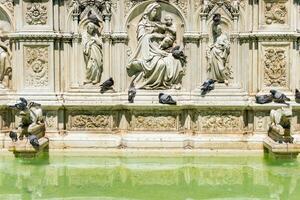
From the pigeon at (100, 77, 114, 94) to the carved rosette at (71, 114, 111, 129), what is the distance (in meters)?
0.71

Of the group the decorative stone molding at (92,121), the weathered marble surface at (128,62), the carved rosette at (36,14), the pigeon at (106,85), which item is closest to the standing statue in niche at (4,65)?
the weathered marble surface at (128,62)

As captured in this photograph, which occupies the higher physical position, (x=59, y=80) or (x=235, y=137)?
(x=59, y=80)

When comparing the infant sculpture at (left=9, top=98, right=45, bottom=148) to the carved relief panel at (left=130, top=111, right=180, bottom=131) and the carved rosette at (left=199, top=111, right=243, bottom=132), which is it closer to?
the carved relief panel at (left=130, top=111, right=180, bottom=131)

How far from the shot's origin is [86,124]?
45.9ft

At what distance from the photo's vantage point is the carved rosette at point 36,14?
13641 mm

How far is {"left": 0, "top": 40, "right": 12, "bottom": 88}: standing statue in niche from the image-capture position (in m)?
14.0

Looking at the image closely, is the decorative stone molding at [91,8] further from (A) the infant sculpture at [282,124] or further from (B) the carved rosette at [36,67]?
(A) the infant sculpture at [282,124]

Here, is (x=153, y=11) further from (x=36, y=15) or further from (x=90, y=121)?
(x=90, y=121)

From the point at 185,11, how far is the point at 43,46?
12.9 feet

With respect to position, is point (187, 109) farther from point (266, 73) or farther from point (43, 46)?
point (43, 46)

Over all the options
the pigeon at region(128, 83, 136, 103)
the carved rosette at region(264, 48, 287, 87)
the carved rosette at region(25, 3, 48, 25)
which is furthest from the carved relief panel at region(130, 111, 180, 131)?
the carved rosette at region(25, 3, 48, 25)

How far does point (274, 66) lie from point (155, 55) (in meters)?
3.18

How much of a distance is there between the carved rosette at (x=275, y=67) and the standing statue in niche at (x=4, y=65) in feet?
22.9

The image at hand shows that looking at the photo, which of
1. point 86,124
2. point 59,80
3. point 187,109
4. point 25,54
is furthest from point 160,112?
point 25,54
